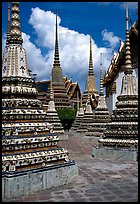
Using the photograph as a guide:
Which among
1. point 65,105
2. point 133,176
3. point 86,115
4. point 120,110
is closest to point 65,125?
point 65,105

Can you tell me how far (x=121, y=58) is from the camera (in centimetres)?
3203

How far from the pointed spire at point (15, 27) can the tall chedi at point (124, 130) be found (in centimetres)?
625

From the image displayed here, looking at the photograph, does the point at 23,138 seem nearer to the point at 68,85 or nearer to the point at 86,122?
the point at 86,122

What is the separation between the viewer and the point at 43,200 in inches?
246

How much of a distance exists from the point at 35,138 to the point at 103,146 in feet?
19.6

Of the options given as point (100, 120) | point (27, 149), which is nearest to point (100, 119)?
point (100, 120)

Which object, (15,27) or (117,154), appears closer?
(15,27)

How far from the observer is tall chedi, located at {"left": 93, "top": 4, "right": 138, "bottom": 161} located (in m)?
12.3

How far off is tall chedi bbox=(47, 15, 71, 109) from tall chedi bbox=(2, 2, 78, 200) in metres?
29.5

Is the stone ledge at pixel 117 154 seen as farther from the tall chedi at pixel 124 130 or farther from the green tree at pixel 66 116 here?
the green tree at pixel 66 116

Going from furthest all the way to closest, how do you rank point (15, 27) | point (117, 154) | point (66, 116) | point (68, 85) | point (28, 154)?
1. point (68, 85)
2. point (66, 116)
3. point (117, 154)
4. point (15, 27)
5. point (28, 154)

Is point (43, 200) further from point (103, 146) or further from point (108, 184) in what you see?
point (103, 146)

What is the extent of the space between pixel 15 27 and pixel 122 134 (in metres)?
6.66

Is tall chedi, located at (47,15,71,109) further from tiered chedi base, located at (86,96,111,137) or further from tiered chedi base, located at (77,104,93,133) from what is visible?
tiered chedi base, located at (86,96,111,137)
